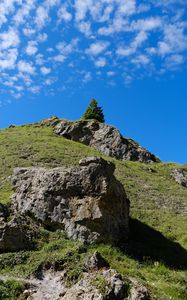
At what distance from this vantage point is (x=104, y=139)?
197 ft

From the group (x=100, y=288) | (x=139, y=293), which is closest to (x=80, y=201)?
(x=100, y=288)

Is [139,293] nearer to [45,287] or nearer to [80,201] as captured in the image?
[45,287]

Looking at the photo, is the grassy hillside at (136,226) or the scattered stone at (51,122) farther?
the scattered stone at (51,122)

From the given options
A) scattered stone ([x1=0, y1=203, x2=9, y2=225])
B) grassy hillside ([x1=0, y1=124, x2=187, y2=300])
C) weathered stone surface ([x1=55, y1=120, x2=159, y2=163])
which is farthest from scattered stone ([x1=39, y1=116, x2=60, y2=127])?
scattered stone ([x1=0, y1=203, x2=9, y2=225])

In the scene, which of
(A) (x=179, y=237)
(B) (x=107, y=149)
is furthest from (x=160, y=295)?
(B) (x=107, y=149)

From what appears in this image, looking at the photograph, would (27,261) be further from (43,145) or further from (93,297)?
(43,145)

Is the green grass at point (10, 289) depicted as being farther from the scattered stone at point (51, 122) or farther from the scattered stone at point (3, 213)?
the scattered stone at point (51, 122)

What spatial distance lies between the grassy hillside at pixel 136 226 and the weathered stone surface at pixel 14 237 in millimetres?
616

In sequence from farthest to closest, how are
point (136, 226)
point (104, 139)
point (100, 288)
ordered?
point (104, 139) → point (136, 226) → point (100, 288)

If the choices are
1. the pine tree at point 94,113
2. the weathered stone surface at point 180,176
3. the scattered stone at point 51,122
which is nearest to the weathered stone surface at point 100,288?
the weathered stone surface at point 180,176

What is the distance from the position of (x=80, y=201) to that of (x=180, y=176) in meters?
28.3

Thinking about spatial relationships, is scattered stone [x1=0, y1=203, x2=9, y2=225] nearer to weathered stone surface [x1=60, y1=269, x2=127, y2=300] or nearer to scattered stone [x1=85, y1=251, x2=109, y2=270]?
scattered stone [x1=85, y1=251, x2=109, y2=270]

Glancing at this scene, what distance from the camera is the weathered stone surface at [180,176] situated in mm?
48734

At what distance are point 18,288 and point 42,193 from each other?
9.18 meters
